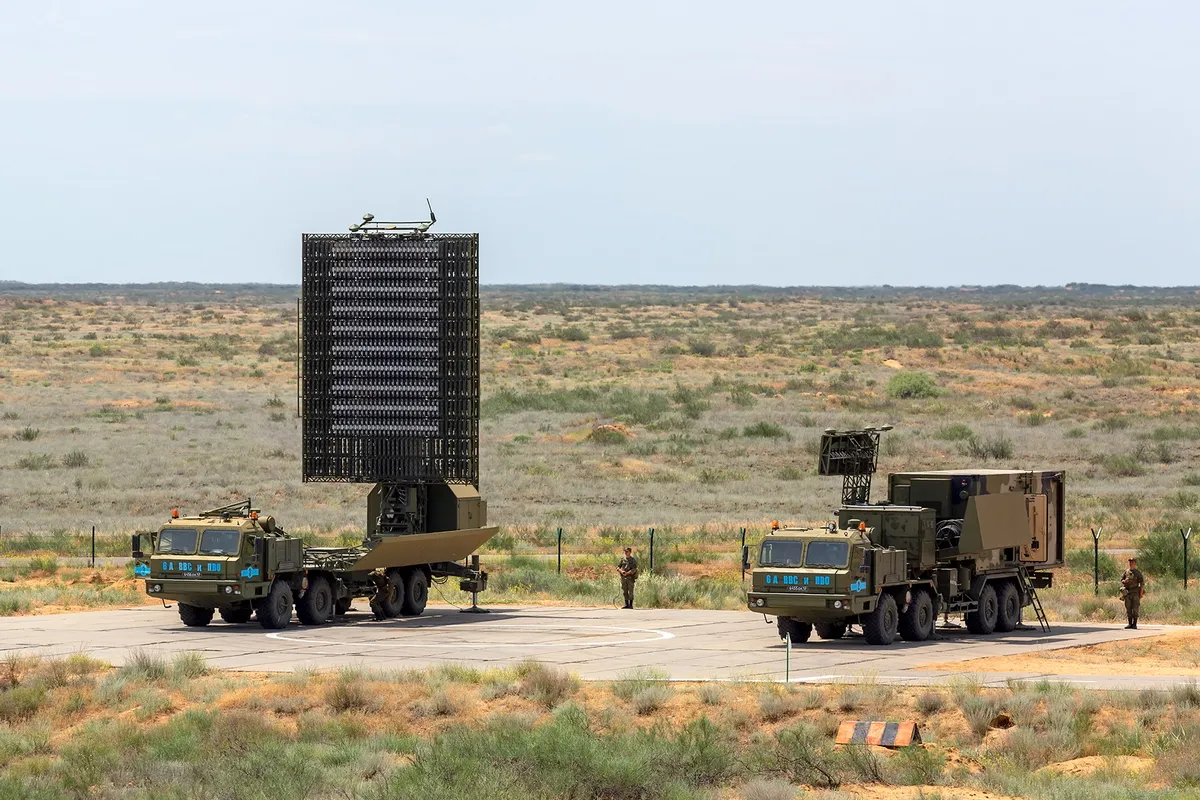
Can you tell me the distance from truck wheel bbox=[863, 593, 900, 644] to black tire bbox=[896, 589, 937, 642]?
2.03 feet

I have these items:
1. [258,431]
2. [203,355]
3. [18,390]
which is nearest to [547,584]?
[258,431]

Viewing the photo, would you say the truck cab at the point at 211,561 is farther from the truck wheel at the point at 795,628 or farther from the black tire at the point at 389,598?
the truck wheel at the point at 795,628

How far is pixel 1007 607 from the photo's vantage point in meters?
34.5

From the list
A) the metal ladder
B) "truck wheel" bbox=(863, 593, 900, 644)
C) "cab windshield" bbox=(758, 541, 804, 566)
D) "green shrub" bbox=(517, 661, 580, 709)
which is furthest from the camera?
the metal ladder

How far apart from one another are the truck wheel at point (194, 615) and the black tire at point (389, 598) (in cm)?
352

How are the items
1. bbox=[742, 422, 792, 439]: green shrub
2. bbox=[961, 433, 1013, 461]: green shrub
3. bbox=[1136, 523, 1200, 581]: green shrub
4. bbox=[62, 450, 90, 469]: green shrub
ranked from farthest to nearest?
bbox=[742, 422, 792, 439]: green shrub → bbox=[961, 433, 1013, 461]: green shrub → bbox=[62, 450, 90, 469]: green shrub → bbox=[1136, 523, 1200, 581]: green shrub

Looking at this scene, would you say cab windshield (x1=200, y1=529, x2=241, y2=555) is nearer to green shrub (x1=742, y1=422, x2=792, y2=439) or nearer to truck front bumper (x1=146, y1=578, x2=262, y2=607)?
truck front bumper (x1=146, y1=578, x2=262, y2=607)

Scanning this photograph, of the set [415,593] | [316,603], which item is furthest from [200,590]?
[415,593]

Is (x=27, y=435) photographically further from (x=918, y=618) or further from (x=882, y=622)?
(x=882, y=622)

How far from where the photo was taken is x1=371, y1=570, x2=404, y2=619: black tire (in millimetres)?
36656

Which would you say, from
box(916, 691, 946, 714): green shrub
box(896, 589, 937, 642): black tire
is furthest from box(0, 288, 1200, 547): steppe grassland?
box(916, 691, 946, 714): green shrub

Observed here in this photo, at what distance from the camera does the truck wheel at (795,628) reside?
106 feet

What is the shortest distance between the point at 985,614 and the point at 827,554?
493 centimetres

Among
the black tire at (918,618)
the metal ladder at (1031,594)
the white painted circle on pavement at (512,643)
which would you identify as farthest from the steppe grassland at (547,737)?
the metal ladder at (1031,594)
